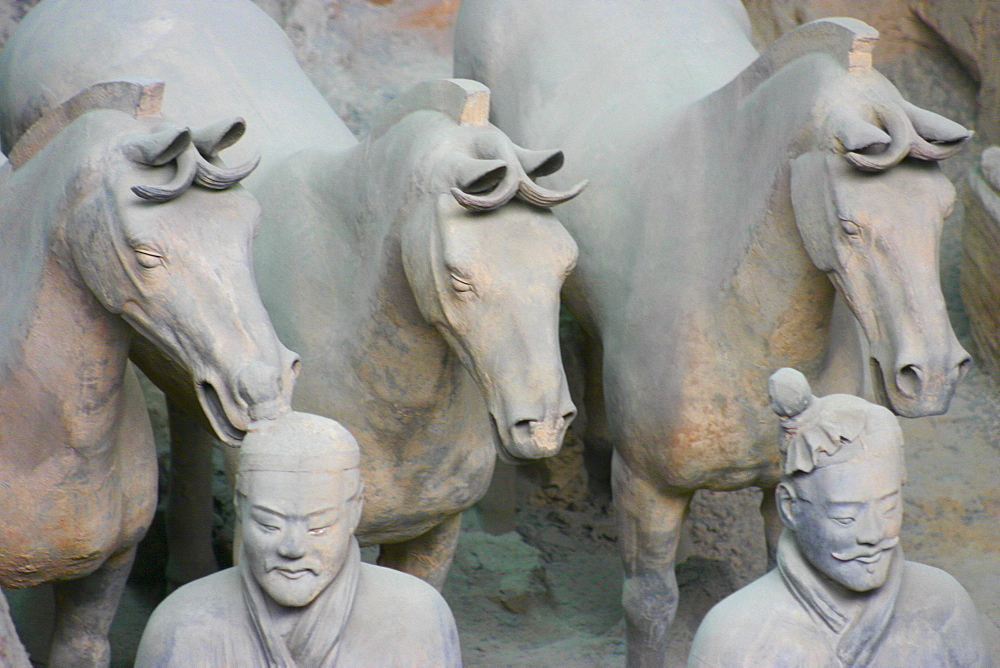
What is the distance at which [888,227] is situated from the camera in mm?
3699

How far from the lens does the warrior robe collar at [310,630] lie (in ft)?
9.77

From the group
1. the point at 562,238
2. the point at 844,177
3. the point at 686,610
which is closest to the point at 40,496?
the point at 562,238

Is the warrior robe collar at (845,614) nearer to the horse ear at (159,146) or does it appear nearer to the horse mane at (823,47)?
the horse mane at (823,47)

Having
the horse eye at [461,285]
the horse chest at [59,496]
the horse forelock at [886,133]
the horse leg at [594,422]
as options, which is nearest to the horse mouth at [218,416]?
the horse chest at [59,496]

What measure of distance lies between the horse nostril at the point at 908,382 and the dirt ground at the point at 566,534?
163cm

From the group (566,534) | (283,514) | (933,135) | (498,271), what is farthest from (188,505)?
(933,135)

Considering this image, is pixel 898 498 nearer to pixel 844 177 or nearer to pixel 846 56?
pixel 844 177

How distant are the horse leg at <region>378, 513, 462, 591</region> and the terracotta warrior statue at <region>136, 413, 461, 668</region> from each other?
1.21m

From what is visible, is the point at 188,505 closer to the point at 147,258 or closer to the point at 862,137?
the point at 147,258

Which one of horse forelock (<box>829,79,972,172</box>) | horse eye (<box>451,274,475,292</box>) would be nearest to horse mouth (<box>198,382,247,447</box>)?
horse eye (<box>451,274,475,292</box>)

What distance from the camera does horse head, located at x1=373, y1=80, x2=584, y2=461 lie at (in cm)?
354

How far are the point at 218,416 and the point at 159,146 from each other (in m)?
0.60

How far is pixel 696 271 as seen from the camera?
426cm

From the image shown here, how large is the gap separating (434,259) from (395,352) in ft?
1.28
